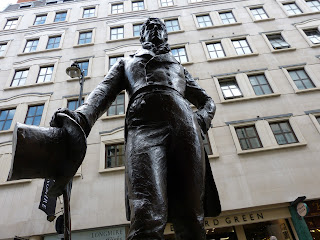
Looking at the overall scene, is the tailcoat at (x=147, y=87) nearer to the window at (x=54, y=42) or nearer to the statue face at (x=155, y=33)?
the statue face at (x=155, y=33)

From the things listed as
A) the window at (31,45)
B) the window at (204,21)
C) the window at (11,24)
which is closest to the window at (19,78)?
the window at (31,45)

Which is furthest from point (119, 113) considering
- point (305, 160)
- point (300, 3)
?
point (300, 3)

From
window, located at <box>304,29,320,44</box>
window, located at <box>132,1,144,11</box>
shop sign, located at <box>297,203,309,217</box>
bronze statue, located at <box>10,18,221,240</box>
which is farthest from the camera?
window, located at <box>132,1,144,11</box>

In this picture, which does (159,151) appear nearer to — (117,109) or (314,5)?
(117,109)

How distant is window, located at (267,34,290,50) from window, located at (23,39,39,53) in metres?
16.3

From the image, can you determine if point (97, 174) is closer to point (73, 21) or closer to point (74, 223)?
point (74, 223)

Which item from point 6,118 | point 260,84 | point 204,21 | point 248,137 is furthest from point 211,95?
point 6,118

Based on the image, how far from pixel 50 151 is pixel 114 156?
454 inches

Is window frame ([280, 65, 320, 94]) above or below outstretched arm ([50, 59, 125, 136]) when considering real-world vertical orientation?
above

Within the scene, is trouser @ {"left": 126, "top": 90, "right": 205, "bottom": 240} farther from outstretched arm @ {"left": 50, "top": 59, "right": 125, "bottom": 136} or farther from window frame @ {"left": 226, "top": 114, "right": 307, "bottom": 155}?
window frame @ {"left": 226, "top": 114, "right": 307, "bottom": 155}

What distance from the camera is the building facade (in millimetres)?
10805

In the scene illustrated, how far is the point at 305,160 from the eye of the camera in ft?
37.6

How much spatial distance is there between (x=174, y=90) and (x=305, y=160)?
451 inches

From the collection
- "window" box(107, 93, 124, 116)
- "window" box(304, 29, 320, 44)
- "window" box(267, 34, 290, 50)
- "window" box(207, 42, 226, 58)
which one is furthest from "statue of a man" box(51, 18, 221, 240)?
"window" box(304, 29, 320, 44)
